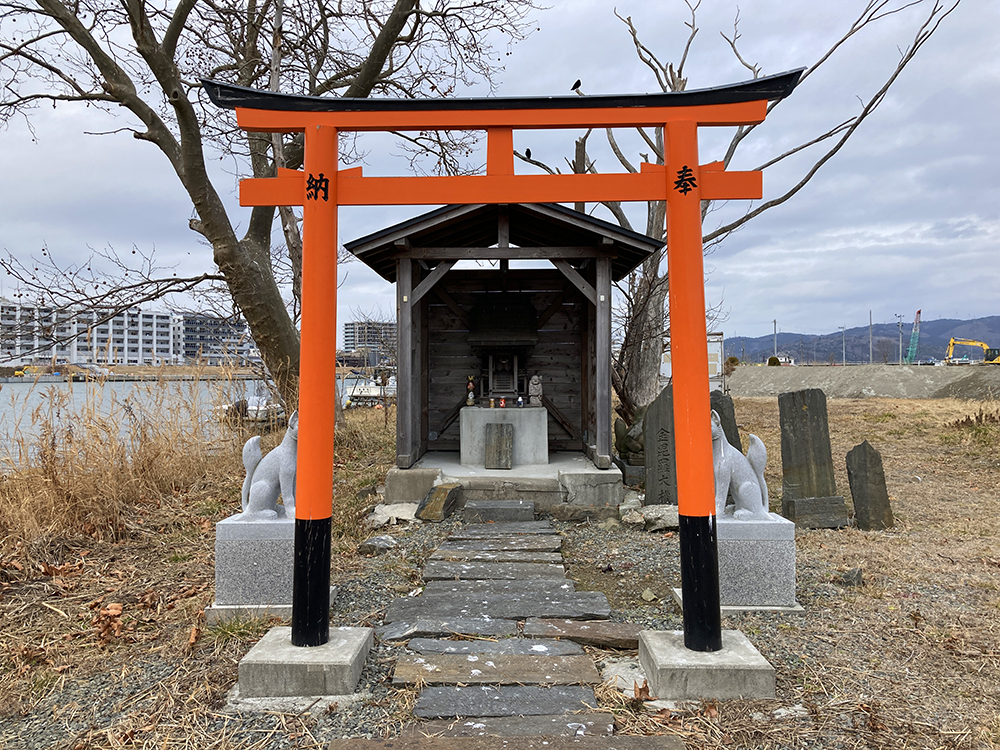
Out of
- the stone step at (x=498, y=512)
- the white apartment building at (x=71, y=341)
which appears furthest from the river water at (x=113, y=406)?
the stone step at (x=498, y=512)

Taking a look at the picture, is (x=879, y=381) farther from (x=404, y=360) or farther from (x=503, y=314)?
(x=404, y=360)

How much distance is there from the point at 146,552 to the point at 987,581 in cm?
659

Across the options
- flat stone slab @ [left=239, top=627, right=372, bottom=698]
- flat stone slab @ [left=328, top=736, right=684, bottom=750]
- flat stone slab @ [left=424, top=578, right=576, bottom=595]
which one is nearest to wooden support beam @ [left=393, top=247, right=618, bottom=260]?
flat stone slab @ [left=424, top=578, right=576, bottom=595]

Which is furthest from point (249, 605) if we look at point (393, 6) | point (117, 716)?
point (393, 6)

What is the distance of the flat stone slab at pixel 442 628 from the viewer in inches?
138

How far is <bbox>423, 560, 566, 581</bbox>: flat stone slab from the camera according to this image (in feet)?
14.8

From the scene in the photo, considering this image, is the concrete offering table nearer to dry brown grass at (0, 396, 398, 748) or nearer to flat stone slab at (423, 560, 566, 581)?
dry brown grass at (0, 396, 398, 748)

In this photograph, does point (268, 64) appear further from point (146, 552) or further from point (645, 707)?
point (645, 707)

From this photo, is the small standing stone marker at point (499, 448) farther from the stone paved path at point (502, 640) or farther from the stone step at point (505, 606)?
the stone step at point (505, 606)

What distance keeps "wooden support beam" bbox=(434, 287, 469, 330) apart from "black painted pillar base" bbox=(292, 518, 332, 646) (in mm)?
5498

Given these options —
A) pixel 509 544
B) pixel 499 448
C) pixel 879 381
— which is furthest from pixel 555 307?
pixel 879 381

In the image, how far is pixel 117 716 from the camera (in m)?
2.78

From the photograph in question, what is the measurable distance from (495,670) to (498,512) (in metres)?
3.18

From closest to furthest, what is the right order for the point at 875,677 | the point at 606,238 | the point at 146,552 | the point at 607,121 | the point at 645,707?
the point at 645,707 → the point at 875,677 → the point at 607,121 → the point at 146,552 → the point at 606,238
